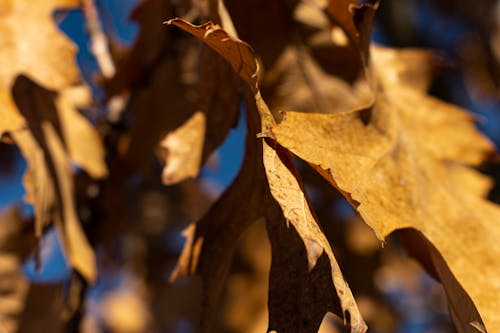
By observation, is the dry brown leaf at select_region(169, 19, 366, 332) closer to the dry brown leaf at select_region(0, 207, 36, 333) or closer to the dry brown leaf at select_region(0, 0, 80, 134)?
the dry brown leaf at select_region(0, 0, 80, 134)

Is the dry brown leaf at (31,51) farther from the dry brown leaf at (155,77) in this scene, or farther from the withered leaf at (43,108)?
the dry brown leaf at (155,77)

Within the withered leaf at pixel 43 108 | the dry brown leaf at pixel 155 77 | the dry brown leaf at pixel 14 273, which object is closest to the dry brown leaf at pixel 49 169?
the withered leaf at pixel 43 108

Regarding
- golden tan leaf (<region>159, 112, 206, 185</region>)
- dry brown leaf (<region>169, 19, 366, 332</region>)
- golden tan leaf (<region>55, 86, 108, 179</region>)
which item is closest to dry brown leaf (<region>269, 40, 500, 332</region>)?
dry brown leaf (<region>169, 19, 366, 332</region>)

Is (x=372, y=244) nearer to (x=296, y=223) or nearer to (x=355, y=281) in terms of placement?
(x=355, y=281)

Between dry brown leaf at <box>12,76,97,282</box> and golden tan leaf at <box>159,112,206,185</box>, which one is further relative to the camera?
dry brown leaf at <box>12,76,97,282</box>

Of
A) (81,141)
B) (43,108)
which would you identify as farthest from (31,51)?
(81,141)

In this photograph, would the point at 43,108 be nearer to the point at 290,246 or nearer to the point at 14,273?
the point at 14,273
